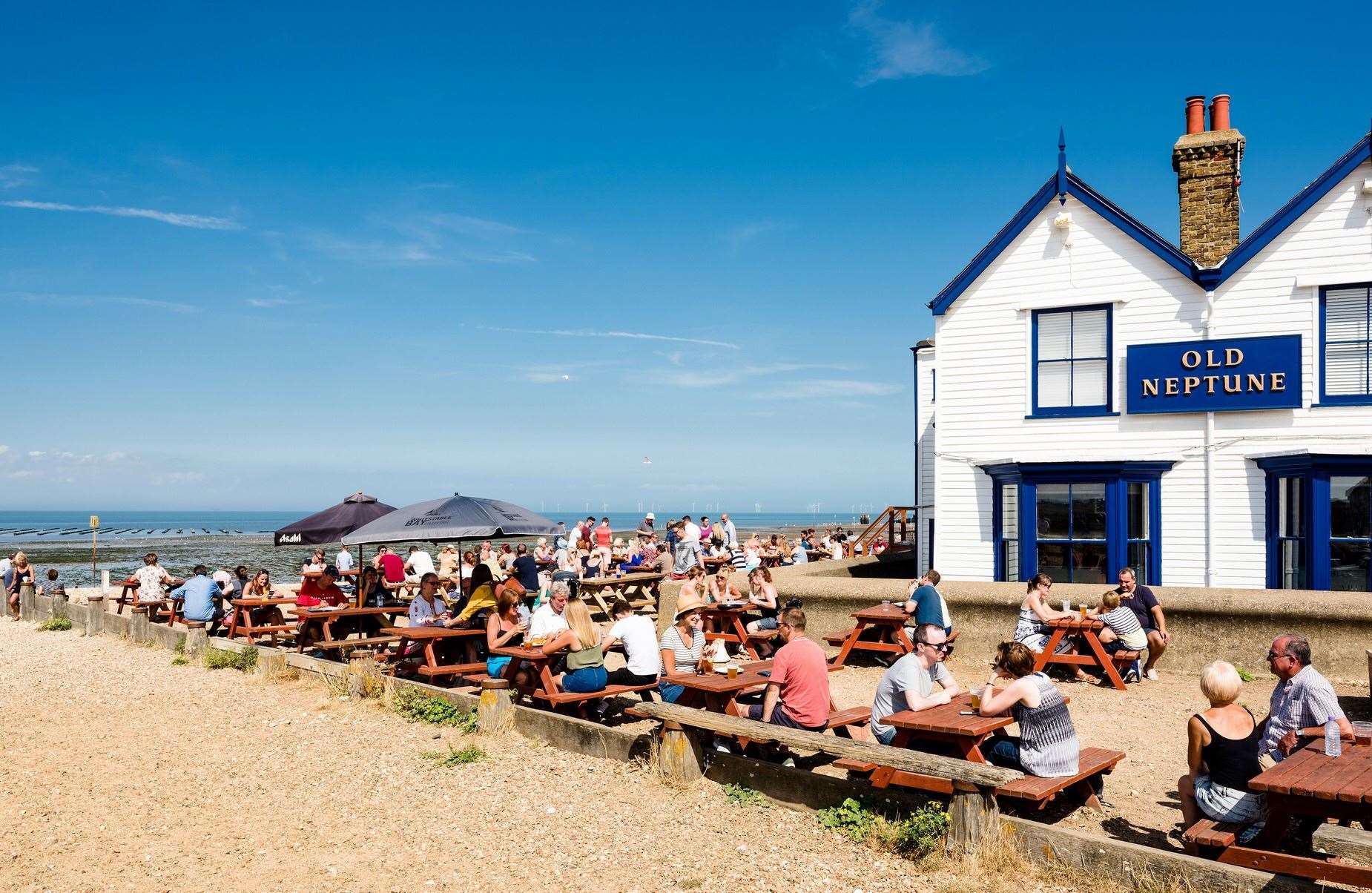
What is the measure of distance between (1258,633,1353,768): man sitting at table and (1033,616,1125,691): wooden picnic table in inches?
187

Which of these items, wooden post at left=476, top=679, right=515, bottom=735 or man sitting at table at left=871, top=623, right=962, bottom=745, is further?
wooden post at left=476, top=679, right=515, bottom=735

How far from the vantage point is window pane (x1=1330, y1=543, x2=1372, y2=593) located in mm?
12836

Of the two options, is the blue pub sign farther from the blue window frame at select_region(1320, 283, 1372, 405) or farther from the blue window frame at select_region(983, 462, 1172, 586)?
the blue window frame at select_region(983, 462, 1172, 586)

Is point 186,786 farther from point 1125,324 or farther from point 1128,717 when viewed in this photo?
point 1125,324

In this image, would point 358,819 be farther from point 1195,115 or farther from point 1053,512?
point 1195,115

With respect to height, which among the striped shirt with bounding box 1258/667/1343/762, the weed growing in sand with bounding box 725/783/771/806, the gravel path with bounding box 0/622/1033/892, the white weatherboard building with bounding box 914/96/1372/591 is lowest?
the gravel path with bounding box 0/622/1033/892

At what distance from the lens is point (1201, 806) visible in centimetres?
559

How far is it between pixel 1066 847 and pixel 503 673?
603 cm

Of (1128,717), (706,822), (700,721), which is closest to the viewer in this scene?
(706,822)

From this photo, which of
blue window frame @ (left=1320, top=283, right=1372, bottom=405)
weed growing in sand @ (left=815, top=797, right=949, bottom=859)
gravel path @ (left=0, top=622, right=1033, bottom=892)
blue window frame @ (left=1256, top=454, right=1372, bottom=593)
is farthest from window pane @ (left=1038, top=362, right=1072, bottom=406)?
weed growing in sand @ (left=815, top=797, right=949, bottom=859)

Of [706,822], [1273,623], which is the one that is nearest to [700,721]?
[706,822]

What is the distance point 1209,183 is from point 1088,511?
5308mm

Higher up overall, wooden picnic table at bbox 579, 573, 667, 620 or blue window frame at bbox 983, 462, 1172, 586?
blue window frame at bbox 983, 462, 1172, 586

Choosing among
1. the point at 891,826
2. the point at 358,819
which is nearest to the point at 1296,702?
the point at 891,826
